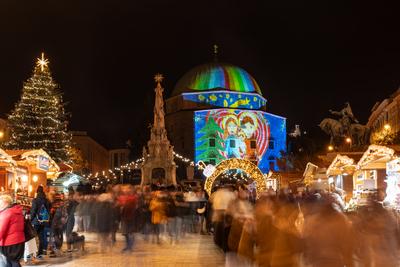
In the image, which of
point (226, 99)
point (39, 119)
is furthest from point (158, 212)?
point (226, 99)

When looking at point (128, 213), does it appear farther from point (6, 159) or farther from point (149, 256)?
point (6, 159)

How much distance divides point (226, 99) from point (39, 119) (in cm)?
3980

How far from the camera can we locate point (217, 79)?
265 ft

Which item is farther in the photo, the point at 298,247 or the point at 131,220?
the point at 131,220

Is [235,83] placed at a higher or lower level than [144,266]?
higher

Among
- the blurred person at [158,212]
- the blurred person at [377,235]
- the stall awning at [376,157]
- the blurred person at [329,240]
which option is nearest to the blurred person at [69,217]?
the blurred person at [158,212]

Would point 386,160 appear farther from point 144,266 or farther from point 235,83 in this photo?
point 235,83

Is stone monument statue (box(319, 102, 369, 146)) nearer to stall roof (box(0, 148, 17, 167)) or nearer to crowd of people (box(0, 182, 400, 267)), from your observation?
stall roof (box(0, 148, 17, 167))

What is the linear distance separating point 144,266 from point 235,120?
2537 inches

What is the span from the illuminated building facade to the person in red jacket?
6336cm

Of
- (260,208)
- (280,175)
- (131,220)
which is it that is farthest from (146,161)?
(260,208)

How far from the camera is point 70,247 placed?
16109mm

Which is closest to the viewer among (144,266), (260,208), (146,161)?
(260,208)

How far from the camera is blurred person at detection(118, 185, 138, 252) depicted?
16.1m
